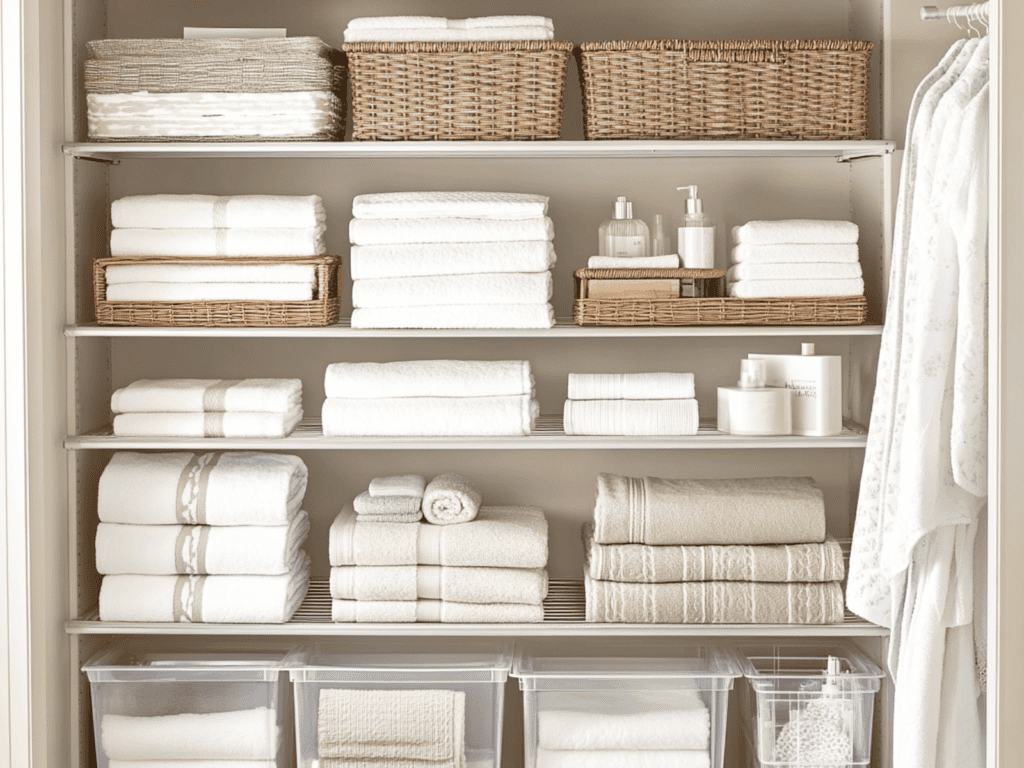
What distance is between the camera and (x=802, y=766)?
7.59ft

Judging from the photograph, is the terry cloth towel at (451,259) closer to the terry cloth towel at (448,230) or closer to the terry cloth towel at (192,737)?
the terry cloth towel at (448,230)

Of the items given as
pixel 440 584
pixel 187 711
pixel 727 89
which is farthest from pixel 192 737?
pixel 727 89

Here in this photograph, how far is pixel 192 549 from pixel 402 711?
1.88 ft

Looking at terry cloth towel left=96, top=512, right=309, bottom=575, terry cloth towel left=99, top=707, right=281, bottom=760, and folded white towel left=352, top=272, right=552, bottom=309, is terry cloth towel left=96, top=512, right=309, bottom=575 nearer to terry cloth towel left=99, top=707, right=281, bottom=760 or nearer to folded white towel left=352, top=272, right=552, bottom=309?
terry cloth towel left=99, top=707, right=281, bottom=760

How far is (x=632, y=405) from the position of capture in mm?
2383

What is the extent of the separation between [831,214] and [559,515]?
0.98 meters

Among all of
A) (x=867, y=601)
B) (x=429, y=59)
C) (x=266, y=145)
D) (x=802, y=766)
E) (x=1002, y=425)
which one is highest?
(x=429, y=59)

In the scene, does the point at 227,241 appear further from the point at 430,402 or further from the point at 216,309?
the point at 430,402

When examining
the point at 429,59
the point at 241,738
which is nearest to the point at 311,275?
the point at 429,59

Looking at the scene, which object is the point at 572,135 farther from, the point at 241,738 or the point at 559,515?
the point at 241,738

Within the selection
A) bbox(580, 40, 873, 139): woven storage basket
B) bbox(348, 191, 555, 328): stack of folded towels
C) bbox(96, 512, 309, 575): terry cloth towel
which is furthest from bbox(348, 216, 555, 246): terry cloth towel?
bbox(96, 512, 309, 575): terry cloth towel

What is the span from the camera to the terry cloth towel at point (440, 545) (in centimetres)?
237

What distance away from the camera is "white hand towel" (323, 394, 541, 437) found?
2.37m

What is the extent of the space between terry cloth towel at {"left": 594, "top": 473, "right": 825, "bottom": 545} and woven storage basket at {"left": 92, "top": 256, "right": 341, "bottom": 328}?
755 mm
